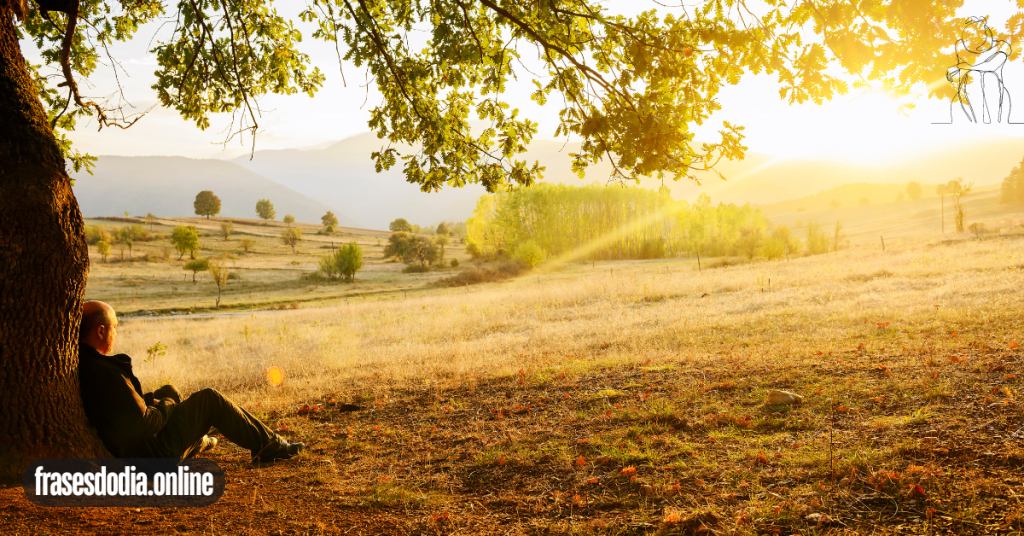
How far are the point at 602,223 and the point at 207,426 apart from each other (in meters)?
72.1

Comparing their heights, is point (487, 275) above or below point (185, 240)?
below

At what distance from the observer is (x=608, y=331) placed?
1202 cm

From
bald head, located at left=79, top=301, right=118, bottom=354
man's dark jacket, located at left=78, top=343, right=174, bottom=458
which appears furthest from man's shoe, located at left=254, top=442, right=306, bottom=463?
bald head, located at left=79, top=301, right=118, bottom=354

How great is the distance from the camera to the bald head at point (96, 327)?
3.95m

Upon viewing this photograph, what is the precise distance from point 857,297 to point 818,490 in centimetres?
1288

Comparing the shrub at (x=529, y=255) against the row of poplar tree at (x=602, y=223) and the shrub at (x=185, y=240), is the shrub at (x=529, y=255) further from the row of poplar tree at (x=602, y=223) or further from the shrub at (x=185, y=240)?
the shrub at (x=185, y=240)

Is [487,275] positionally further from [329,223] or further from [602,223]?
[329,223]

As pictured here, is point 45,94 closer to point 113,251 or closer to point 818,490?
point 818,490

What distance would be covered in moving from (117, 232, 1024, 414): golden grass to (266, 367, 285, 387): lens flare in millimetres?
166

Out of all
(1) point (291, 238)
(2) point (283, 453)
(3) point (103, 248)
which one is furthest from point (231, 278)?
(2) point (283, 453)

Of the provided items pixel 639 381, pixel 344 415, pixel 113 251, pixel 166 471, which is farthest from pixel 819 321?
pixel 113 251

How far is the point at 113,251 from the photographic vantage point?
65.9 metres

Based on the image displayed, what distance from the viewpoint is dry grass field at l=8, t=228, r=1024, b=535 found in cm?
301

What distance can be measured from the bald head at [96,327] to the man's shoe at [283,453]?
5.19 feet
